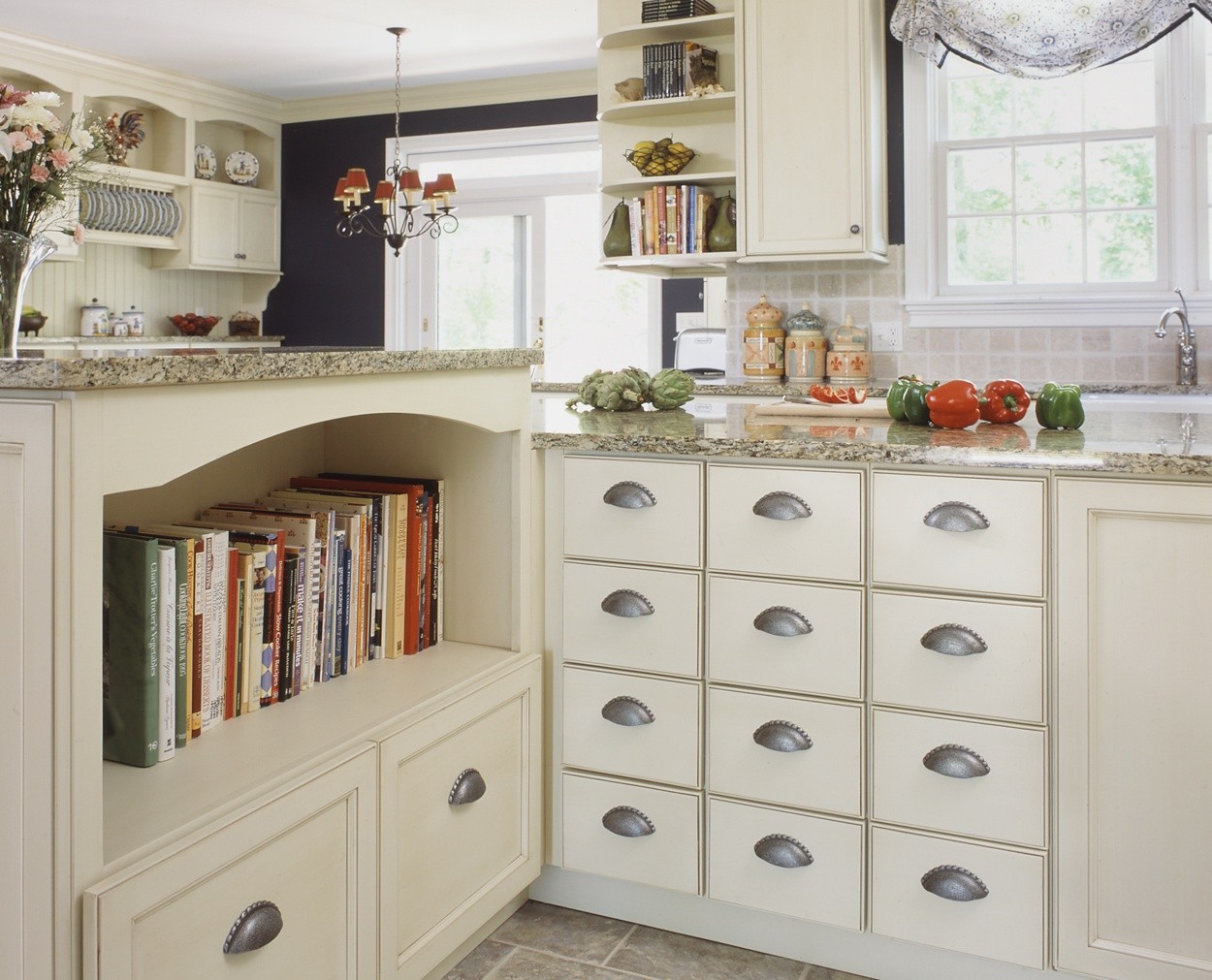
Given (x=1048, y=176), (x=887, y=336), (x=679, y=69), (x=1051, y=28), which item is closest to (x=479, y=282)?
(x=679, y=69)

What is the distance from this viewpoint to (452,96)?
7.03 metres

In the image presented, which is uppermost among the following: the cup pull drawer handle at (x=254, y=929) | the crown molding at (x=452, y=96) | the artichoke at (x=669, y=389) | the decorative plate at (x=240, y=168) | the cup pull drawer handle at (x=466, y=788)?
the crown molding at (x=452, y=96)

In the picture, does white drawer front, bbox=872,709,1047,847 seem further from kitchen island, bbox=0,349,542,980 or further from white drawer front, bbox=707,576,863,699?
kitchen island, bbox=0,349,542,980

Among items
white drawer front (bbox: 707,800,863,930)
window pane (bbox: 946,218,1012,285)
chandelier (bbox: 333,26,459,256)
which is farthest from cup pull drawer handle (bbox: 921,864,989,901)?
chandelier (bbox: 333,26,459,256)

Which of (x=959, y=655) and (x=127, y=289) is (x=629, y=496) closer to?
(x=959, y=655)

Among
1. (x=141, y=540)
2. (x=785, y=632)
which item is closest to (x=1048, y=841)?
(x=785, y=632)

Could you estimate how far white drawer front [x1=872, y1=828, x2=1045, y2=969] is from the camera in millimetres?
1834

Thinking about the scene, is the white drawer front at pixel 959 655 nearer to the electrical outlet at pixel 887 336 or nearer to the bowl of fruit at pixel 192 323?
the electrical outlet at pixel 887 336

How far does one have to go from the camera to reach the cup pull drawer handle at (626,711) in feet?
6.91

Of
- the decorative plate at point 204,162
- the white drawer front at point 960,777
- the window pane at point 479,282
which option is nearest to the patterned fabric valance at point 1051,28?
the white drawer front at point 960,777

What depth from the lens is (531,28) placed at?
19.1ft

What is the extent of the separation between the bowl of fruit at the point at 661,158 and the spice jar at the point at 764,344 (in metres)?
0.66

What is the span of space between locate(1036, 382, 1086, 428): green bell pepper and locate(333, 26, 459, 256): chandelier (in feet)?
13.4

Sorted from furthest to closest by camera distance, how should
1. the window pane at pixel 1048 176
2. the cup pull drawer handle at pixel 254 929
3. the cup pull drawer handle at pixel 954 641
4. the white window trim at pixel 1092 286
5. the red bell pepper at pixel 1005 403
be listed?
the window pane at pixel 1048 176, the white window trim at pixel 1092 286, the red bell pepper at pixel 1005 403, the cup pull drawer handle at pixel 954 641, the cup pull drawer handle at pixel 254 929
